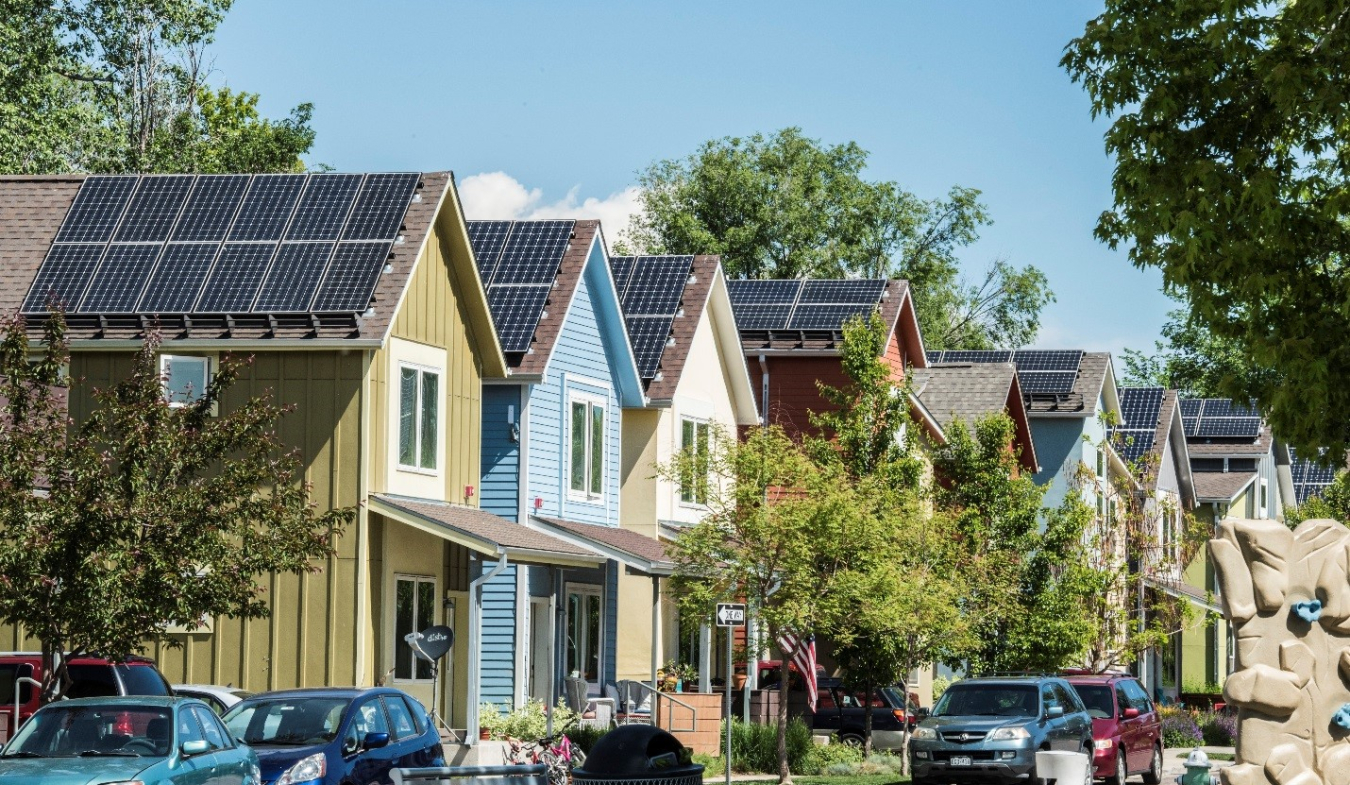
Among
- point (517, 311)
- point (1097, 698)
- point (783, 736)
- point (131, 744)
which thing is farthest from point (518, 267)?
point (131, 744)

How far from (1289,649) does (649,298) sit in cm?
2594

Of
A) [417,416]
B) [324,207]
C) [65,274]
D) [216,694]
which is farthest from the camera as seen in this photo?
[324,207]

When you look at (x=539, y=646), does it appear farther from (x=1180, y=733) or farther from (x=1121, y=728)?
(x=1180, y=733)

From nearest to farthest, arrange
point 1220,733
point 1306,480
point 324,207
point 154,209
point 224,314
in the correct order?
1. point 224,314
2. point 324,207
3. point 154,209
4. point 1220,733
5. point 1306,480

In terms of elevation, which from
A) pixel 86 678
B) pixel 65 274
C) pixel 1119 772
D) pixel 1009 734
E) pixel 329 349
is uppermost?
pixel 65 274

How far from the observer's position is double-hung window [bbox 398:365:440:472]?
95.7 feet

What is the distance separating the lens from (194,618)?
65.0 feet

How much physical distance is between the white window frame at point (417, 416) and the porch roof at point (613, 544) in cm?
249

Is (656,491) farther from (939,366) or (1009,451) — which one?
(939,366)

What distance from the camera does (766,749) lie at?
30.4 meters

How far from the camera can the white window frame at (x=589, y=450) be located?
33.0 metres

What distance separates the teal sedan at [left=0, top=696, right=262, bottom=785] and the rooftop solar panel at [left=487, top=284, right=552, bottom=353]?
15.0m

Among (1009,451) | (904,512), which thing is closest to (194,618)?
(904,512)

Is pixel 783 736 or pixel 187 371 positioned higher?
pixel 187 371
